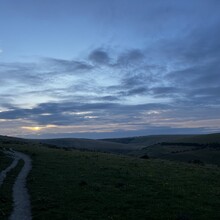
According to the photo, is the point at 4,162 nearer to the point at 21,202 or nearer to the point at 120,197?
the point at 21,202

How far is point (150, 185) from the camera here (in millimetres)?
29109

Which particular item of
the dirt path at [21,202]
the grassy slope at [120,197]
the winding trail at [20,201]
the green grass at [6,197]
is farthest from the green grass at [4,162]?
the dirt path at [21,202]

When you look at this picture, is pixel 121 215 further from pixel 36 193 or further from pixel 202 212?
pixel 36 193

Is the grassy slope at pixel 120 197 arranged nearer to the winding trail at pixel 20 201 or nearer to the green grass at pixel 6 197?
the winding trail at pixel 20 201

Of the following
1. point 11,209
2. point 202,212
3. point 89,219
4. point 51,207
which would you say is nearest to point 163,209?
point 202,212

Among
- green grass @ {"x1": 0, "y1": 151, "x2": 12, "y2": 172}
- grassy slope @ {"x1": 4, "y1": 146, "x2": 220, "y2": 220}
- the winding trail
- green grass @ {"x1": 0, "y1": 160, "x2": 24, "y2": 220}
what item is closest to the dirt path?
the winding trail

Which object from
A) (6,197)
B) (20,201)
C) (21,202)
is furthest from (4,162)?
(21,202)

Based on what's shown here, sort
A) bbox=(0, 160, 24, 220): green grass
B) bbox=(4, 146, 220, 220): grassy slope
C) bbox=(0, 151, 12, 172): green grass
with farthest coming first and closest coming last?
bbox=(0, 151, 12, 172): green grass → bbox=(4, 146, 220, 220): grassy slope → bbox=(0, 160, 24, 220): green grass

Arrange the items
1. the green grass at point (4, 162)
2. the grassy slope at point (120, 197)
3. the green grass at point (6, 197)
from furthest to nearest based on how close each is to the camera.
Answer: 1. the green grass at point (4, 162)
2. the grassy slope at point (120, 197)
3. the green grass at point (6, 197)

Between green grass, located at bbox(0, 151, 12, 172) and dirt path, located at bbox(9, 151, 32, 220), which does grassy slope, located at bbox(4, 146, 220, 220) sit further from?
green grass, located at bbox(0, 151, 12, 172)

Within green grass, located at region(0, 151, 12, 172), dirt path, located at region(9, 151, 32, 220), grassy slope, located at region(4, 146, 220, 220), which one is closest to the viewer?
dirt path, located at region(9, 151, 32, 220)

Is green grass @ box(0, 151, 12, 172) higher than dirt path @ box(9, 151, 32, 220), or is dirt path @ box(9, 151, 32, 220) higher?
green grass @ box(0, 151, 12, 172)

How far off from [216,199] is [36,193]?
11.9 metres

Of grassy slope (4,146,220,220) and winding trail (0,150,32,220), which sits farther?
grassy slope (4,146,220,220)
